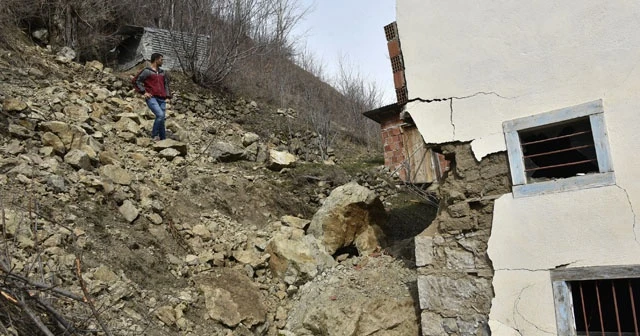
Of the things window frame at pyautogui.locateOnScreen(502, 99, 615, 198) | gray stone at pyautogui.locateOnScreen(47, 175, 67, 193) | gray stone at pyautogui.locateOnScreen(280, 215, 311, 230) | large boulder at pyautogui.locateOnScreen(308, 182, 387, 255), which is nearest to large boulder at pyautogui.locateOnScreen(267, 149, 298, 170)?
gray stone at pyautogui.locateOnScreen(280, 215, 311, 230)

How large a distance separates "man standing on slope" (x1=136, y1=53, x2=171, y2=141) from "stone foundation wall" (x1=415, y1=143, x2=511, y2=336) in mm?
5092

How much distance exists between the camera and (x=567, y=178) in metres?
3.89

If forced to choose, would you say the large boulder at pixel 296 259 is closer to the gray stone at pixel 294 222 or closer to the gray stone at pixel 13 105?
the gray stone at pixel 294 222

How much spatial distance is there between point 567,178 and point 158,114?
6.19m

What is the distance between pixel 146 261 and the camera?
525 cm

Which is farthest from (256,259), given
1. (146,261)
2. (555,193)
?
(555,193)

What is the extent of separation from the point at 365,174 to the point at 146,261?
5.63 meters

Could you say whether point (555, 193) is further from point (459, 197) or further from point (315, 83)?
point (315, 83)

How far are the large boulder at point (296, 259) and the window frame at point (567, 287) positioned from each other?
2.92 m

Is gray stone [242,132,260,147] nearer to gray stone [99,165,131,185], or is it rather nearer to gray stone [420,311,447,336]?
gray stone [99,165,131,185]

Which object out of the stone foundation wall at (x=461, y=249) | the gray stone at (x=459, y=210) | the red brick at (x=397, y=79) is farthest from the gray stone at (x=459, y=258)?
the red brick at (x=397, y=79)

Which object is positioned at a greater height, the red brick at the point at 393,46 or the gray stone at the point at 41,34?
the gray stone at the point at 41,34

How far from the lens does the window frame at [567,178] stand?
3.77 metres

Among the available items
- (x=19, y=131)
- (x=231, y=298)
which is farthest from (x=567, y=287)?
(x=19, y=131)
